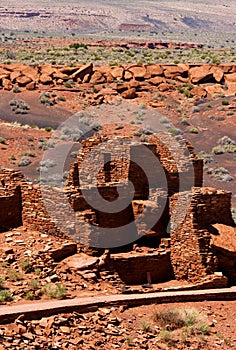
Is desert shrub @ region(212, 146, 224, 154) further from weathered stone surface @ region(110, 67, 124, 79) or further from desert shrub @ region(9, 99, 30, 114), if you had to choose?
weathered stone surface @ region(110, 67, 124, 79)

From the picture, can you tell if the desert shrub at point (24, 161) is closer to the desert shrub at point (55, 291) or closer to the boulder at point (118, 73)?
the boulder at point (118, 73)

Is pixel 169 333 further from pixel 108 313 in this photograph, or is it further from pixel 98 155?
pixel 98 155

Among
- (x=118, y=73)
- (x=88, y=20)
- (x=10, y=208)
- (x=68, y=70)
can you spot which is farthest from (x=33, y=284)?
(x=88, y=20)

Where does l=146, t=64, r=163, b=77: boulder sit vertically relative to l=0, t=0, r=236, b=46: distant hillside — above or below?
below

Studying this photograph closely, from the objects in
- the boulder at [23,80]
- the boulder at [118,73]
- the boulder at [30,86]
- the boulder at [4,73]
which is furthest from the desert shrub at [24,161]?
the boulder at [118,73]

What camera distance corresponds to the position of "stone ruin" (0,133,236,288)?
1539 cm

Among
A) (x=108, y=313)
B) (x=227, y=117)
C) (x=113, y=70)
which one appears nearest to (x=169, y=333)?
(x=108, y=313)

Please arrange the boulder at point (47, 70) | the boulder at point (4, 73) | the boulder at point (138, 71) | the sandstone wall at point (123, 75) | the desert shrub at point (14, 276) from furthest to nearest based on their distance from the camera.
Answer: the boulder at point (138, 71) → the boulder at point (47, 70) → the boulder at point (4, 73) → the sandstone wall at point (123, 75) → the desert shrub at point (14, 276)

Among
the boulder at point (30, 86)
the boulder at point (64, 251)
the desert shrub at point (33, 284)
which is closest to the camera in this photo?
the desert shrub at point (33, 284)

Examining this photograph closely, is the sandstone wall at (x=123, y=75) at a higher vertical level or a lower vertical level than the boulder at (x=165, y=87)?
higher

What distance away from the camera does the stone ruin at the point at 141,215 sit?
15.4 meters

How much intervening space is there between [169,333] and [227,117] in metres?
37.6

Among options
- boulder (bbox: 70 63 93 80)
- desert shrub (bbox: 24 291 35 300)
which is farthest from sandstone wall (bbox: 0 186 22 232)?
boulder (bbox: 70 63 93 80)

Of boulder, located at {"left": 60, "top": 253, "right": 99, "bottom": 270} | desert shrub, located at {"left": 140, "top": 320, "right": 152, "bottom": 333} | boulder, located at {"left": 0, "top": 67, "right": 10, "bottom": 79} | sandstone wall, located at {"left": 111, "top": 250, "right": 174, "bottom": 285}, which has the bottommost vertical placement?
desert shrub, located at {"left": 140, "top": 320, "right": 152, "bottom": 333}
